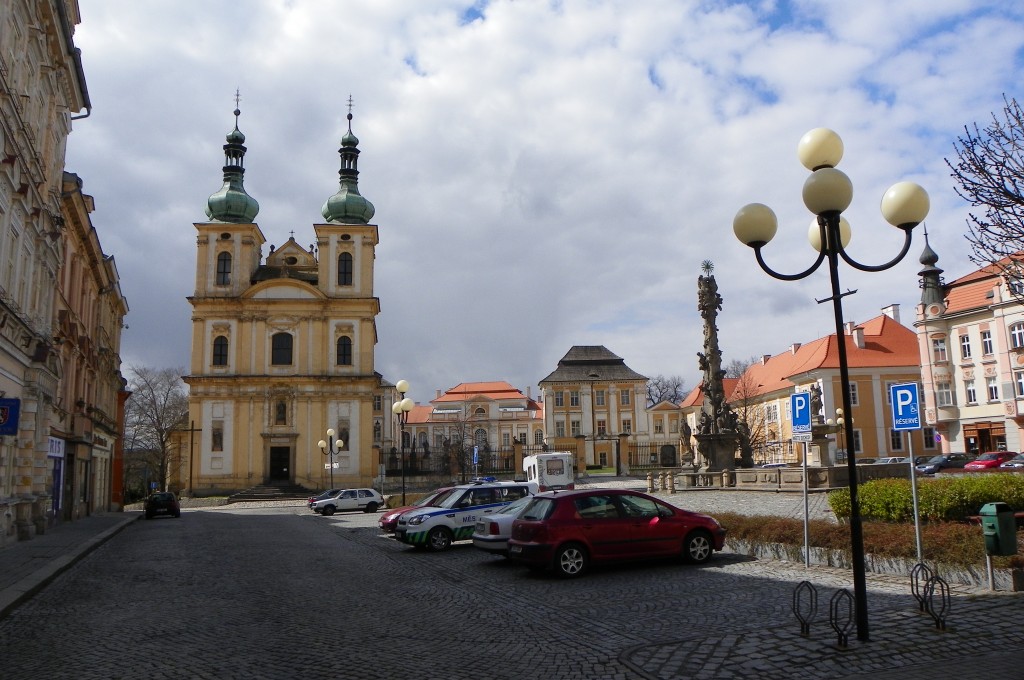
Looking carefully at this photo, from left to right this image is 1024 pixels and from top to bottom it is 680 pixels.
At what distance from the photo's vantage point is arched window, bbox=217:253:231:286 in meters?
64.1

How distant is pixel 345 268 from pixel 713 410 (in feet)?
129

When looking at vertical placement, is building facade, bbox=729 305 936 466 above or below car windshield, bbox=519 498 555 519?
above

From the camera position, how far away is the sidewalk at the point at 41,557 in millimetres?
12533

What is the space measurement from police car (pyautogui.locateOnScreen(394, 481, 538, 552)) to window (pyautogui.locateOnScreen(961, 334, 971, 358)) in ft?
150

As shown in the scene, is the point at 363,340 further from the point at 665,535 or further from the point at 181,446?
the point at 665,535

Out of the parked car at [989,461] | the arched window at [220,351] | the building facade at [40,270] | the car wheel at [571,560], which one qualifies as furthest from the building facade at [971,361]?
the arched window at [220,351]

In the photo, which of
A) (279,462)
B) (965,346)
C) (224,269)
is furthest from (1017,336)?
(224,269)

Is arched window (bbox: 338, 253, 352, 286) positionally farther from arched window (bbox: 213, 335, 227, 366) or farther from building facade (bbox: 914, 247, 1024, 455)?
building facade (bbox: 914, 247, 1024, 455)

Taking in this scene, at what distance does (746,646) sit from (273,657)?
459 cm

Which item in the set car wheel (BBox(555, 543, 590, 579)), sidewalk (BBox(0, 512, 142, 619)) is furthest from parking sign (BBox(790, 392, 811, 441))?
sidewalk (BBox(0, 512, 142, 619))

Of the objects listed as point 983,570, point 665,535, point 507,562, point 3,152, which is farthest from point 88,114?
point 983,570

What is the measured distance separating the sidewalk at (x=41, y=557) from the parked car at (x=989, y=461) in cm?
3882

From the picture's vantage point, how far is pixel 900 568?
37.3 feet

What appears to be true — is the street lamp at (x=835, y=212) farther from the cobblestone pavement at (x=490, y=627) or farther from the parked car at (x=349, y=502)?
the parked car at (x=349, y=502)
